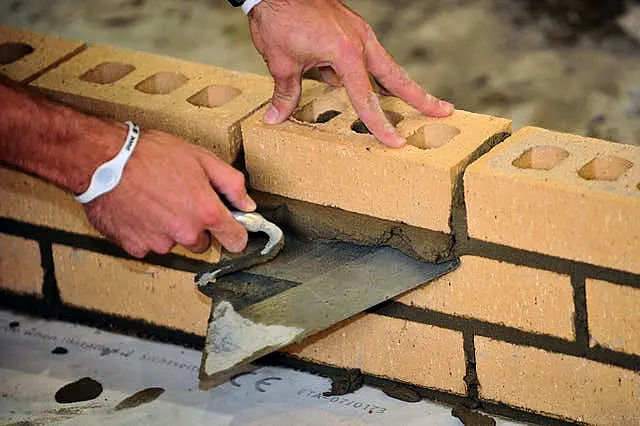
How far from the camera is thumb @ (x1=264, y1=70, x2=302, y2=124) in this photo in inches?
115

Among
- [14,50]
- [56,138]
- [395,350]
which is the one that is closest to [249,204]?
[56,138]

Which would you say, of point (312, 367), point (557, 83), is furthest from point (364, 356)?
point (557, 83)

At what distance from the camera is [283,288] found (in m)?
2.81

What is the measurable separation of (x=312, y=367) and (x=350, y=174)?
556 mm

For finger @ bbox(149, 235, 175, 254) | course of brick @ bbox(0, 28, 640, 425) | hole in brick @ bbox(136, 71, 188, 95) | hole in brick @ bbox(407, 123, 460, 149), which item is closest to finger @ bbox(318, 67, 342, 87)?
course of brick @ bbox(0, 28, 640, 425)

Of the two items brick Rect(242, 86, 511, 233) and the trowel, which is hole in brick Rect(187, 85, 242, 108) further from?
the trowel

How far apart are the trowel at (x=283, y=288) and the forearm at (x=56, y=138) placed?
0.33 m

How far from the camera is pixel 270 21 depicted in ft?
9.50

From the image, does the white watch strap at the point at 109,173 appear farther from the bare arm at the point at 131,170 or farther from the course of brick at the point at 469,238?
the course of brick at the point at 469,238

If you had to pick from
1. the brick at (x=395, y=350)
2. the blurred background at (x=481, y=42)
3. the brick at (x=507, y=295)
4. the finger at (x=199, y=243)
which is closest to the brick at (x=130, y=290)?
the brick at (x=395, y=350)

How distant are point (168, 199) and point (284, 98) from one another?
0.45 meters

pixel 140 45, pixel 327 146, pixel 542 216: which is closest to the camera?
pixel 542 216

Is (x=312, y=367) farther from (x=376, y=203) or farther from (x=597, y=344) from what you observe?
(x=597, y=344)

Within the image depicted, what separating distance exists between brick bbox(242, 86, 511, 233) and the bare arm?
0.81 feet
